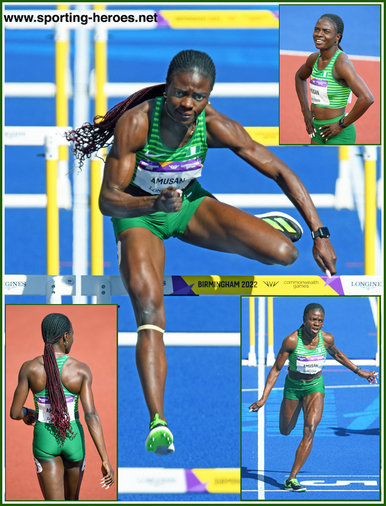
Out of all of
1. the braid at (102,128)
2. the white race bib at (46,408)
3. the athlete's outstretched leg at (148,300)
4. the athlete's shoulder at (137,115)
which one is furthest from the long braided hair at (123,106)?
the white race bib at (46,408)

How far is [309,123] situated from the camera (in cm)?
421

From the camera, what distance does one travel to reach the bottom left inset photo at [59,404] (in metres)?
3.73

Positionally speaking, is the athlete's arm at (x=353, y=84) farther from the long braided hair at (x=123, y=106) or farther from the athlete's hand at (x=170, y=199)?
the athlete's hand at (x=170, y=199)

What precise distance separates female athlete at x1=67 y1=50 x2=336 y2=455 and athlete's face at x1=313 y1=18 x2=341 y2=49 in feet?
2.34

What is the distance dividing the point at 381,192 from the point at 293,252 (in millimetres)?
968

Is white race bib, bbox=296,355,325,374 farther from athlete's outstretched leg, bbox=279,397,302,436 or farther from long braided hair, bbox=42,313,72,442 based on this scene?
long braided hair, bbox=42,313,72,442

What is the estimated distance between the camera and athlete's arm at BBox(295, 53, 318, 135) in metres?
4.16

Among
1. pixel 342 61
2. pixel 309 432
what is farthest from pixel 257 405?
pixel 342 61

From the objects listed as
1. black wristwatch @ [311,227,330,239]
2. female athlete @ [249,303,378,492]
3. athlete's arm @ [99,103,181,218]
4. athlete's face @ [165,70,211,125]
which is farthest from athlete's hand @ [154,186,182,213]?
female athlete @ [249,303,378,492]

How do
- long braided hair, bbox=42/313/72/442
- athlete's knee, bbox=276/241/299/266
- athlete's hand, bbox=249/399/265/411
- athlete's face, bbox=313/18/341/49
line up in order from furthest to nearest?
athlete's face, bbox=313/18/341/49
athlete's hand, bbox=249/399/265/411
long braided hair, bbox=42/313/72/442
athlete's knee, bbox=276/241/299/266

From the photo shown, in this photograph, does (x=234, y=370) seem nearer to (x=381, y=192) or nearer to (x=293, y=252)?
(x=381, y=192)

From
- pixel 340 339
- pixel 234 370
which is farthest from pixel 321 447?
pixel 234 370

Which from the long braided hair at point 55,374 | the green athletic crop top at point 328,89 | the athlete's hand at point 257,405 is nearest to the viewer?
the long braided hair at point 55,374

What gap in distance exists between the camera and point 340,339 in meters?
7.82
